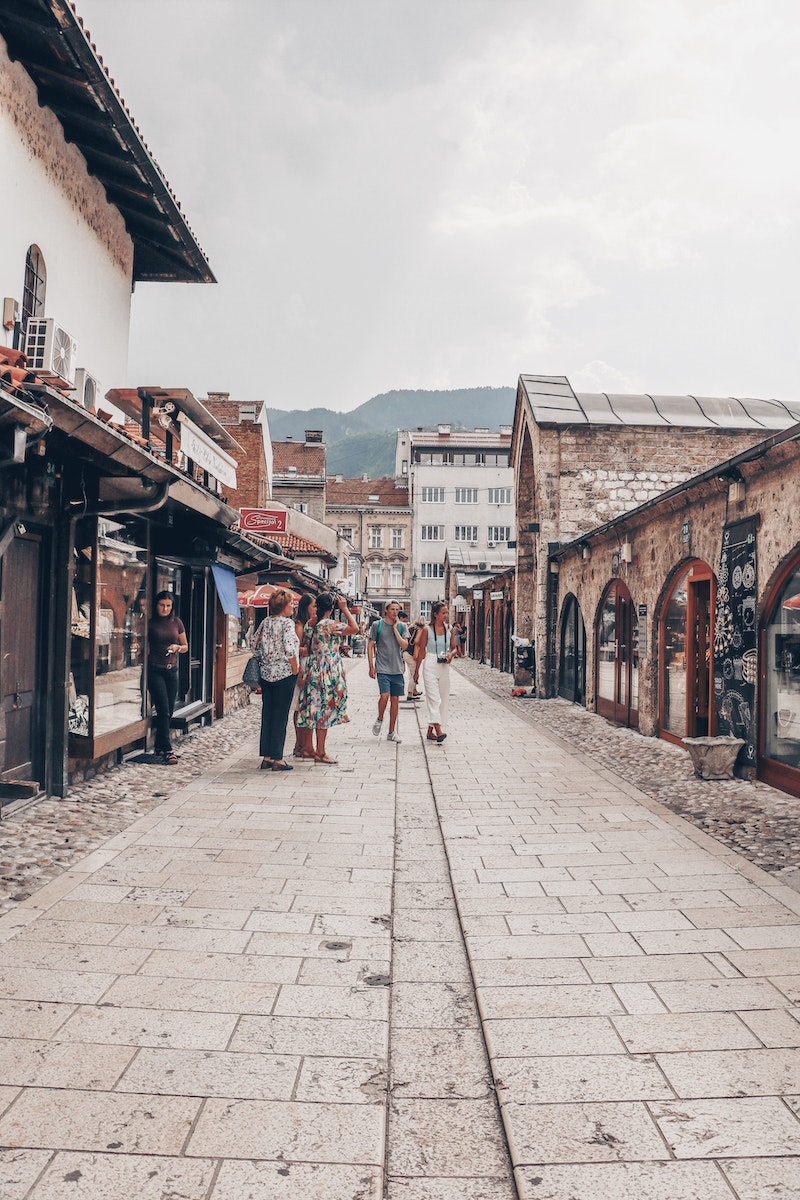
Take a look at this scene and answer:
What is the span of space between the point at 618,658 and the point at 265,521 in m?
9.94

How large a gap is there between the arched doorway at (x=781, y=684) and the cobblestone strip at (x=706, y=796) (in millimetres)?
235

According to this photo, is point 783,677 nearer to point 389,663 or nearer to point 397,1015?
point 389,663

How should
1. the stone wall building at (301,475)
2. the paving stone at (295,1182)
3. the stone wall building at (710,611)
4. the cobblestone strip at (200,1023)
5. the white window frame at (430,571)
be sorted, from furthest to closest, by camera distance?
1. the white window frame at (430,571)
2. the stone wall building at (301,475)
3. the stone wall building at (710,611)
4. the cobblestone strip at (200,1023)
5. the paving stone at (295,1182)

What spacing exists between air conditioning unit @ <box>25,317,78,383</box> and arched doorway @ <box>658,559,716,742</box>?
755cm

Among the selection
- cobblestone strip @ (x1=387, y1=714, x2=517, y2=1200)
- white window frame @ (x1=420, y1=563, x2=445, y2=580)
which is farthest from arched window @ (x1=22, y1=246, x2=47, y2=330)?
white window frame @ (x1=420, y1=563, x2=445, y2=580)

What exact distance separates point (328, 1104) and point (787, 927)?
2663 millimetres

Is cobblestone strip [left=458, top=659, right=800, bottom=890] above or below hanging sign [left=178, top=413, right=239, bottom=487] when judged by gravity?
below

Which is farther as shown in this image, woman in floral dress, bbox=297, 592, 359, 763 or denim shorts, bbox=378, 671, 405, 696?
denim shorts, bbox=378, 671, 405, 696

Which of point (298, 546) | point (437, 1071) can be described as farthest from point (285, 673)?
point (298, 546)

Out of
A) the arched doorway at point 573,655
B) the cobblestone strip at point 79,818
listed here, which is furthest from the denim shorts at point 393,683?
the arched doorway at point 573,655

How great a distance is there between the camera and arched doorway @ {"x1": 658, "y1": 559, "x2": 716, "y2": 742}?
419 inches

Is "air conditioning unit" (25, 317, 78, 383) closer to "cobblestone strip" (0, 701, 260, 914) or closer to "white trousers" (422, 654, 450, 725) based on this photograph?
"cobblestone strip" (0, 701, 260, 914)

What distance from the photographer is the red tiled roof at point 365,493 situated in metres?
69.3

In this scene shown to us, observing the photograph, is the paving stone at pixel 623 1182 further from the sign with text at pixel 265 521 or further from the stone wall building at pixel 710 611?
the sign with text at pixel 265 521
